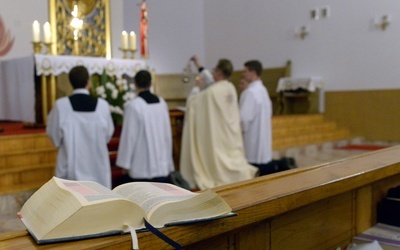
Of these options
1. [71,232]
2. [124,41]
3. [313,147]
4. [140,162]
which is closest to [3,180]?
[140,162]

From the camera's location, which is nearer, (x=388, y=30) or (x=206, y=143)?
(x=206, y=143)

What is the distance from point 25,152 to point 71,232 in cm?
394

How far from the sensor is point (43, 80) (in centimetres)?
545

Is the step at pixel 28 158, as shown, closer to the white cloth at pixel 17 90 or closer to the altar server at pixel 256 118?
the white cloth at pixel 17 90

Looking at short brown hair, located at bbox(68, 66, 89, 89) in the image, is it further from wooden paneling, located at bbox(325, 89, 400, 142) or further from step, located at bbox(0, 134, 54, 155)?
wooden paneling, located at bbox(325, 89, 400, 142)

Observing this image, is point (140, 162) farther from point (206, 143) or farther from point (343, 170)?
point (343, 170)

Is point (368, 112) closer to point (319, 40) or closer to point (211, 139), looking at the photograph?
point (319, 40)

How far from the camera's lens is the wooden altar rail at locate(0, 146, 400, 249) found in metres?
1.02

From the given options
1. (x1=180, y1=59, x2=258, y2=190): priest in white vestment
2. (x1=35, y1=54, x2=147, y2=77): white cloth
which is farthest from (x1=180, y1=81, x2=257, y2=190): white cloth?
(x1=35, y1=54, x2=147, y2=77): white cloth

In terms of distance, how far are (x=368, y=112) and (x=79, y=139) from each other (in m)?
7.47

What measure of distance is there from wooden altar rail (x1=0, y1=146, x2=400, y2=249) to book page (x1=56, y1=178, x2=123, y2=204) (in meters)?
0.08

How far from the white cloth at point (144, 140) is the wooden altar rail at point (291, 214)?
2.50 m

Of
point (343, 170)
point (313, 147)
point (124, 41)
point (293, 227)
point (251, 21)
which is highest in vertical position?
point (251, 21)

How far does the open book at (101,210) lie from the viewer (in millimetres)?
912
